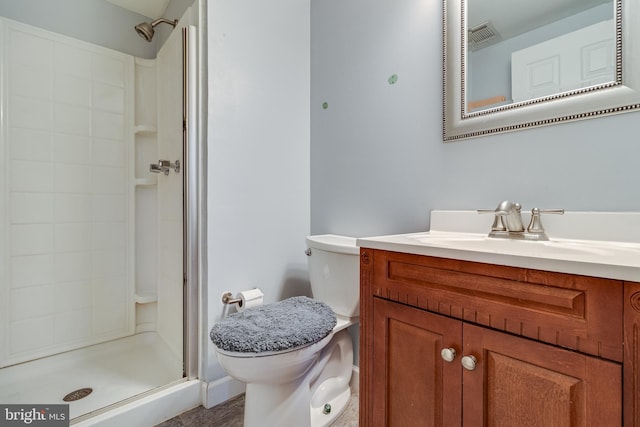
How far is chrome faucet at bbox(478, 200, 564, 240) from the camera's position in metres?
0.82

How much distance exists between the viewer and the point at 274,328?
38.4 inches

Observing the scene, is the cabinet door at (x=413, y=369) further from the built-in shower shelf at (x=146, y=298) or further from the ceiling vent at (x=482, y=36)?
the built-in shower shelf at (x=146, y=298)

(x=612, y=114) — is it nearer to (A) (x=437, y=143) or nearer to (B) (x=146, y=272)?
(A) (x=437, y=143)

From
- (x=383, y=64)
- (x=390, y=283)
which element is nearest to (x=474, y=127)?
(x=383, y=64)

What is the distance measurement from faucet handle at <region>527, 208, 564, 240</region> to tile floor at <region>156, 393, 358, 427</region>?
983mm

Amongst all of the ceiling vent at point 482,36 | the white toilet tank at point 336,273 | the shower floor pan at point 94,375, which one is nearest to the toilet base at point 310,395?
the white toilet tank at point 336,273

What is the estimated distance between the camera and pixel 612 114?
0.77 meters

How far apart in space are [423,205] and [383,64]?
2.18 feet

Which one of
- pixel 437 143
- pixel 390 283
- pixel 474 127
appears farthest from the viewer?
pixel 437 143

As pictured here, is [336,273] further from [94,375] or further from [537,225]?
[94,375]

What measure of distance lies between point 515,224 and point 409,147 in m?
0.51

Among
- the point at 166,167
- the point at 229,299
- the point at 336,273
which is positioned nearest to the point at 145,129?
the point at 166,167

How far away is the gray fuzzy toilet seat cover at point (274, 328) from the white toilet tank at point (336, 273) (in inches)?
3.1

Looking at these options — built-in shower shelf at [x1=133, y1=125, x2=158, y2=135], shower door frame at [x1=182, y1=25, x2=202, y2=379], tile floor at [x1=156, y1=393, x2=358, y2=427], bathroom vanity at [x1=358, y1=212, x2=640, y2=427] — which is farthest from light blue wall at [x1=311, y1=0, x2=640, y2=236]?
built-in shower shelf at [x1=133, y1=125, x2=158, y2=135]
